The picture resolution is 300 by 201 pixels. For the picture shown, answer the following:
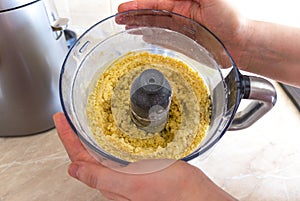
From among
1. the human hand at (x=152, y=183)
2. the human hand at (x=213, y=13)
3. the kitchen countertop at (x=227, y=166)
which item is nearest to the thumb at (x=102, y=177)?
the human hand at (x=152, y=183)

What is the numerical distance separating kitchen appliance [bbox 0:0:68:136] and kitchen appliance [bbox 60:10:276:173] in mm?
67

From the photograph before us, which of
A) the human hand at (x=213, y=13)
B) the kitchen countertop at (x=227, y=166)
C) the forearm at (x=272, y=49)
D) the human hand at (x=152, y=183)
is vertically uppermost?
the human hand at (x=213, y=13)

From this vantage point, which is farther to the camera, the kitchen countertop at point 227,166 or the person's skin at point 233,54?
the kitchen countertop at point 227,166

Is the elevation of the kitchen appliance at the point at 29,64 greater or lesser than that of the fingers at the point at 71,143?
greater

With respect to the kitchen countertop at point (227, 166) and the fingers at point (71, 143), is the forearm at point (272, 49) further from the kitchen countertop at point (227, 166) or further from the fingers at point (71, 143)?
the fingers at point (71, 143)

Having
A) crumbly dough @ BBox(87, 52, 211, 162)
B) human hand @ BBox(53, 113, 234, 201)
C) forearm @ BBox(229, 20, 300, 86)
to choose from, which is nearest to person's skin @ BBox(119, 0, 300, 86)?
forearm @ BBox(229, 20, 300, 86)

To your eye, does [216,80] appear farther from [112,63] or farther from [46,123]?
[46,123]

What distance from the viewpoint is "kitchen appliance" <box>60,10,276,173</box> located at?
37 centimetres

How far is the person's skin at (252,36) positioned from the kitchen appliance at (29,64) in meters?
0.12

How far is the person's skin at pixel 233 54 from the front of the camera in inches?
14.0

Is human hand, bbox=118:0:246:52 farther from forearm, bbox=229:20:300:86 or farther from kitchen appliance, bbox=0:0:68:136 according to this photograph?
kitchen appliance, bbox=0:0:68:136

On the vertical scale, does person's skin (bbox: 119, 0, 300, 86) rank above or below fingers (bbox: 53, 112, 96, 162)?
above

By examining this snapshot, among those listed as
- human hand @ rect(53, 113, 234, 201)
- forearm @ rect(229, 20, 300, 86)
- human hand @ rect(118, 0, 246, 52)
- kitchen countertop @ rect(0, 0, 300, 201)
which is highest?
human hand @ rect(118, 0, 246, 52)

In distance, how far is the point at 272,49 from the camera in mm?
523
